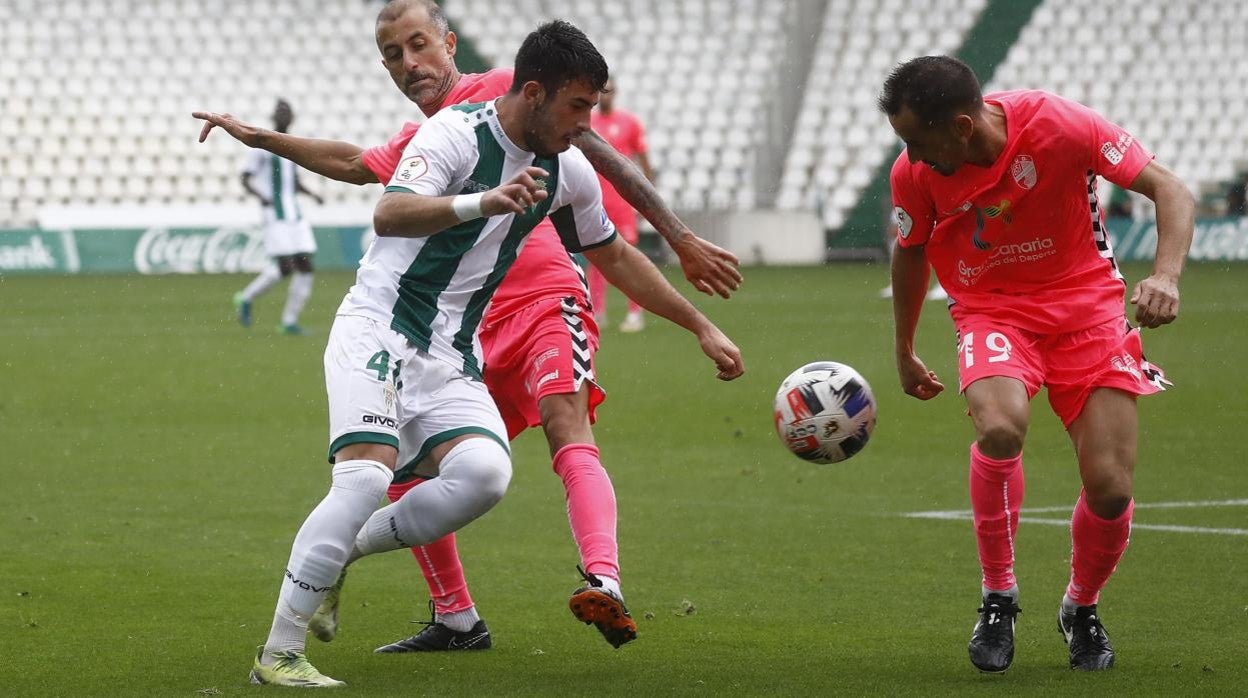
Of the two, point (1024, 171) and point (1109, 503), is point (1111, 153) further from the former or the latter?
point (1109, 503)

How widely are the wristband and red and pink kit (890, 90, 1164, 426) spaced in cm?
141

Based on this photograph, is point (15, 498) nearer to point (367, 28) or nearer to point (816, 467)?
point (816, 467)

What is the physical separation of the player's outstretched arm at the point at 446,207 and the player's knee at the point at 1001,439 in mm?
1437

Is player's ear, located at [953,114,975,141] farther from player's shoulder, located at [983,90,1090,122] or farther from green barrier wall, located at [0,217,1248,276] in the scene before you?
green barrier wall, located at [0,217,1248,276]

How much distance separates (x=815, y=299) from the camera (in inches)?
871

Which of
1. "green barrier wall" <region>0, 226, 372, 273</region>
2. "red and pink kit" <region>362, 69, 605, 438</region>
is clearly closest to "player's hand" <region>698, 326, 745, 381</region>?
"red and pink kit" <region>362, 69, 605, 438</region>

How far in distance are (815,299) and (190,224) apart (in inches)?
430

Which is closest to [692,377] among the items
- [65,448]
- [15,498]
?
[65,448]

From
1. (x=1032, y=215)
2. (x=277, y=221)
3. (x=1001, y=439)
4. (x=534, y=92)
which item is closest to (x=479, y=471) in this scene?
(x=534, y=92)

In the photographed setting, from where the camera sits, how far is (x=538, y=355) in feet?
18.0

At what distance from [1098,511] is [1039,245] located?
2.57 feet

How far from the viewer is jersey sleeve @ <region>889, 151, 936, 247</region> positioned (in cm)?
524

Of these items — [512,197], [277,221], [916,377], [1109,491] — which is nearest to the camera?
[512,197]

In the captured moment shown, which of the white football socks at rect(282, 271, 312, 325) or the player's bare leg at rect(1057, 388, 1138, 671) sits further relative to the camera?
the white football socks at rect(282, 271, 312, 325)
